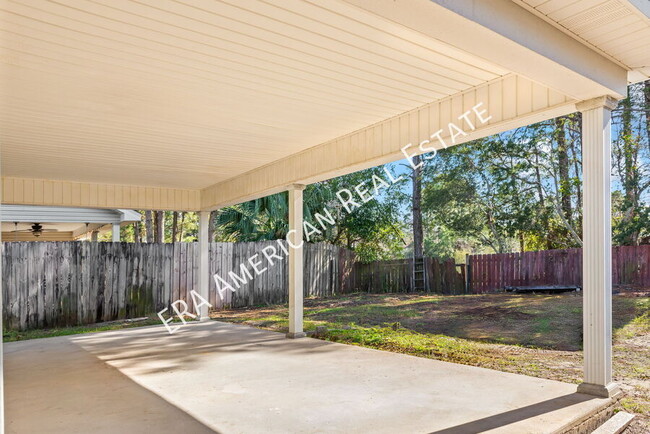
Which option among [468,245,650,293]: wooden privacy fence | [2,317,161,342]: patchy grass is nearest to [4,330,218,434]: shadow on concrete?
[2,317,161,342]: patchy grass

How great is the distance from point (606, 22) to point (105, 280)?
30.8 ft

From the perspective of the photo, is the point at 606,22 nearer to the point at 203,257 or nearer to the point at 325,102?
the point at 325,102

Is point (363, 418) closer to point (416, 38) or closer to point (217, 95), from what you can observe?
point (416, 38)

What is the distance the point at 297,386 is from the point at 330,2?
10.2 ft

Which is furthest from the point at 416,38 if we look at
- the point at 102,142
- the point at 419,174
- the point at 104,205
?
the point at 419,174

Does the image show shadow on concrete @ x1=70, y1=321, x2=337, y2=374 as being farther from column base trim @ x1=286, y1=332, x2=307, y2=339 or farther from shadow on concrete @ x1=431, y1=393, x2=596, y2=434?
shadow on concrete @ x1=431, y1=393, x2=596, y2=434

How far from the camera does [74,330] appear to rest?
8.50 metres

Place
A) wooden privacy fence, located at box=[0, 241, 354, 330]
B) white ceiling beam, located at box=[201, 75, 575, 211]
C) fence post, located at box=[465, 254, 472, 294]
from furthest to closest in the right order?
fence post, located at box=[465, 254, 472, 294] → wooden privacy fence, located at box=[0, 241, 354, 330] → white ceiling beam, located at box=[201, 75, 575, 211]

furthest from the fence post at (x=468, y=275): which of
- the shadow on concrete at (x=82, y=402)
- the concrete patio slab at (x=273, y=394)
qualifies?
the shadow on concrete at (x=82, y=402)

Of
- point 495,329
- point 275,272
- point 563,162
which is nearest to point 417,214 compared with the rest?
point 563,162

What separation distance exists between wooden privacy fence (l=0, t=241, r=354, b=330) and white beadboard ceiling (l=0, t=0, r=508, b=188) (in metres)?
3.17

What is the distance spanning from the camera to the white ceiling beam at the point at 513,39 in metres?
2.27

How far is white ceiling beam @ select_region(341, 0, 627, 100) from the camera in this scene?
2270 mm

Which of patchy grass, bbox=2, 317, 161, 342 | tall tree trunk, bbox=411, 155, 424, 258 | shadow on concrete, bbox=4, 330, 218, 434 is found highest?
tall tree trunk, bbox=411, 155, 424, 258
